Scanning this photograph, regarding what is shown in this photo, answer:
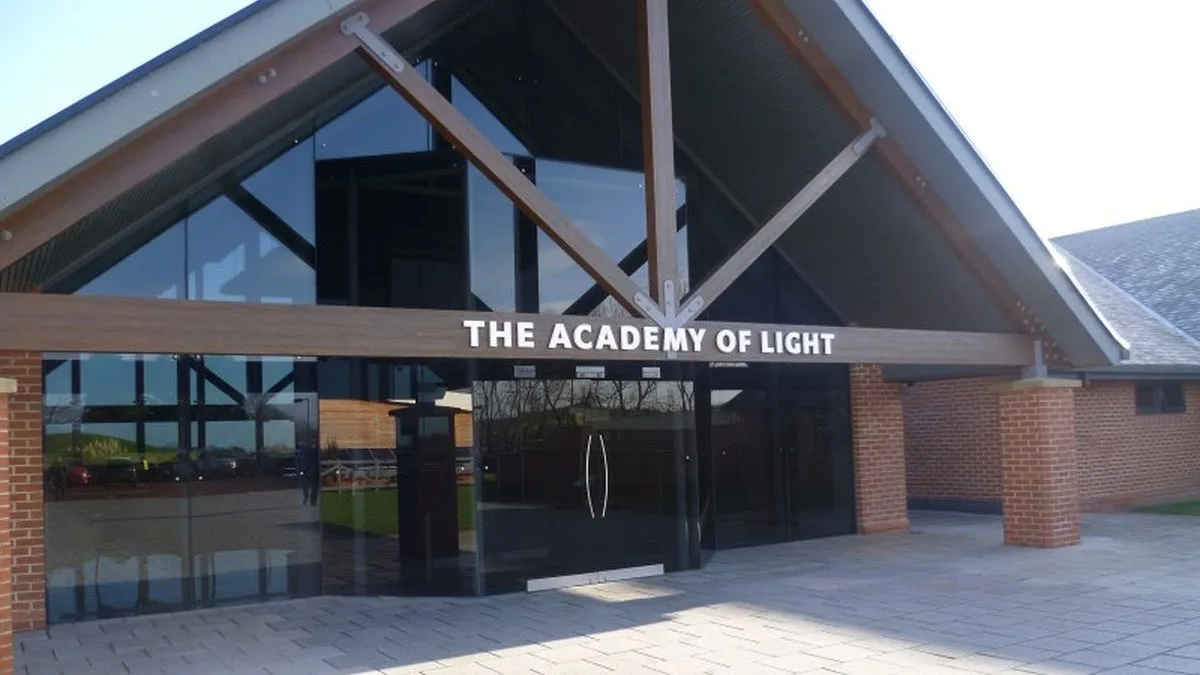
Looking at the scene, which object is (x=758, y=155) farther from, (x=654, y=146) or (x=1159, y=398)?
(x=1159, y=398)

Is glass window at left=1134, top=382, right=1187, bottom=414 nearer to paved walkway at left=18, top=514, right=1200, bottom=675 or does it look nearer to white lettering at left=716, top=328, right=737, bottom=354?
paved walkway at left=18, top=514, right=1200, bottom=675

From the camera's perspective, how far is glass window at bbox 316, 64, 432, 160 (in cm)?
1075

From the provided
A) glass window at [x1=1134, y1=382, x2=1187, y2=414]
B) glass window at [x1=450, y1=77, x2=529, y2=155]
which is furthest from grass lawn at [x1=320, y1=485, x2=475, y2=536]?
glass window at [x1=1134, y1=382, x2=1187, y2=414]

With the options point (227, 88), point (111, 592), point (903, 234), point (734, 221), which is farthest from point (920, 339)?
point (111, 592)

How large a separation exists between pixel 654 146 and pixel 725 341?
1786mm

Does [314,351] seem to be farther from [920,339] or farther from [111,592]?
[920,339]

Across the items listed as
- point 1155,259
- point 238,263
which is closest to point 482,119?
point 238,263

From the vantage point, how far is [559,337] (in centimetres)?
809

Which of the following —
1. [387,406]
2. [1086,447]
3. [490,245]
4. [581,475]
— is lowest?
[1086,447]

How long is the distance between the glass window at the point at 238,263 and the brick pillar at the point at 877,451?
301 inches

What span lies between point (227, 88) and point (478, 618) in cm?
494

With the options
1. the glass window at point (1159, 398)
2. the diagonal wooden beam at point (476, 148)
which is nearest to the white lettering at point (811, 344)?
the diagonal wooden beam at point (476, 148)

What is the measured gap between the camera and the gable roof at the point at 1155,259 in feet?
63.1

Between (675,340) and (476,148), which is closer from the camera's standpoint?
(476,148)
